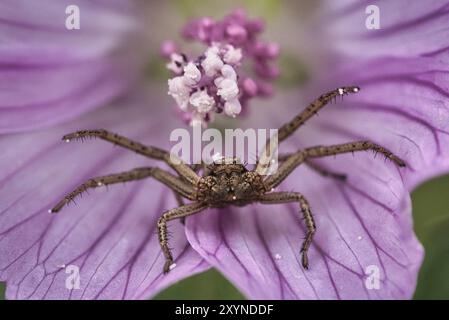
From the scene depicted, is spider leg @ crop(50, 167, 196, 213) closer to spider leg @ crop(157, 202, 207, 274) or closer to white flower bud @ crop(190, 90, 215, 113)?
spider leg @ crop(157, 202, 207, 274)

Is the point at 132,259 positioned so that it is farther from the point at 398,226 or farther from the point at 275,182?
the point at 398,226

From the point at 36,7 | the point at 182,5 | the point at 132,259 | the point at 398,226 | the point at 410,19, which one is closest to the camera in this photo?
the point at 398,226

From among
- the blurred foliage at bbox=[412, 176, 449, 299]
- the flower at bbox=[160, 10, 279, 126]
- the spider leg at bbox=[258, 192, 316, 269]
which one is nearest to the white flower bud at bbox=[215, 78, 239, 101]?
the flower at bbox=[160, 10, 279, 126]

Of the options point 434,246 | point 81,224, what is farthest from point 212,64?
point 434,246

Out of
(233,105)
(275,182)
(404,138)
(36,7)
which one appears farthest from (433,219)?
(36,7)

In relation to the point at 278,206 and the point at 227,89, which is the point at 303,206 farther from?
the point at 227,89

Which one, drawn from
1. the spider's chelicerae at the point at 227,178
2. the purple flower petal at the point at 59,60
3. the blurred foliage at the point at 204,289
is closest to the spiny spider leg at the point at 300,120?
the spider's chelicerae at the point at 227,178

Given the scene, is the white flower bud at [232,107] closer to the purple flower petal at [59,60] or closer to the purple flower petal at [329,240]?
the purple flower petal at [329,240]
